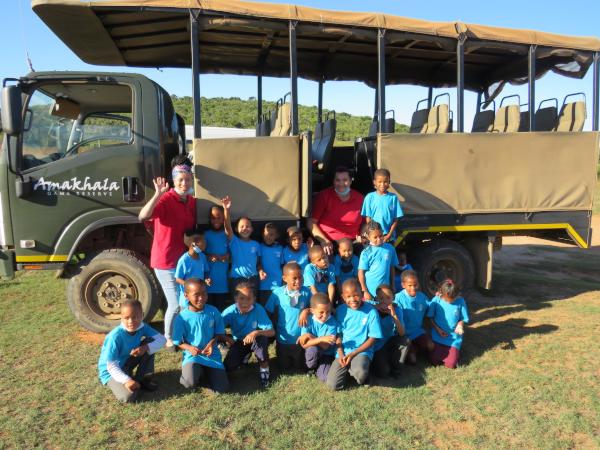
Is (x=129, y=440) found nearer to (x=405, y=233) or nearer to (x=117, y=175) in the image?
(x=117, y=175)

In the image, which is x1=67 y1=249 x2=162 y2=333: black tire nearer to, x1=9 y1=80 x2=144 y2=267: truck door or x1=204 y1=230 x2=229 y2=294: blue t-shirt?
x1=9 y1=80 x2=144 y2=267: truck door

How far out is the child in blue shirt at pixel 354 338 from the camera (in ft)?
11.3

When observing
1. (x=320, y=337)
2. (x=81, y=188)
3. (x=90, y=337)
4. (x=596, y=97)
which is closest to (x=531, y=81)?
(x=596, y=97)

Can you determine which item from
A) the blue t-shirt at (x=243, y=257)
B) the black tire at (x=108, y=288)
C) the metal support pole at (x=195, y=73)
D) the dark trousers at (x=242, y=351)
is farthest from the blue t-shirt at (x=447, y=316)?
the metal support pole at (x=195, y=73)

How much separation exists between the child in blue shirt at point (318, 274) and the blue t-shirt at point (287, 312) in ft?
0.43

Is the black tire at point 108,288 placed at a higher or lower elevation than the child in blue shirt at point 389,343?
higher

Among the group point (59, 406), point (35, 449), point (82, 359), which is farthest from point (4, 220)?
point (35, 449)

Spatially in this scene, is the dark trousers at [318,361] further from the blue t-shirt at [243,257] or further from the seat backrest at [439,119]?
the seat backrest at [439,119]

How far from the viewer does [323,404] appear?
321cm

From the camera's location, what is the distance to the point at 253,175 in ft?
14.2

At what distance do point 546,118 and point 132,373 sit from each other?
5760 mm

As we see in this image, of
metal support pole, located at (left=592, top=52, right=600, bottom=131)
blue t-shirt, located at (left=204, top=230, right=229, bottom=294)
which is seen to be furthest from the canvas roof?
blue t-shirt, located at (left=204, top=230, right=229, bottom=294)

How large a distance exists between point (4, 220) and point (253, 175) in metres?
2.30

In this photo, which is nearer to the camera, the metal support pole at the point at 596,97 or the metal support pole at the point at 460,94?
the metal support pole at the point at 460,94
